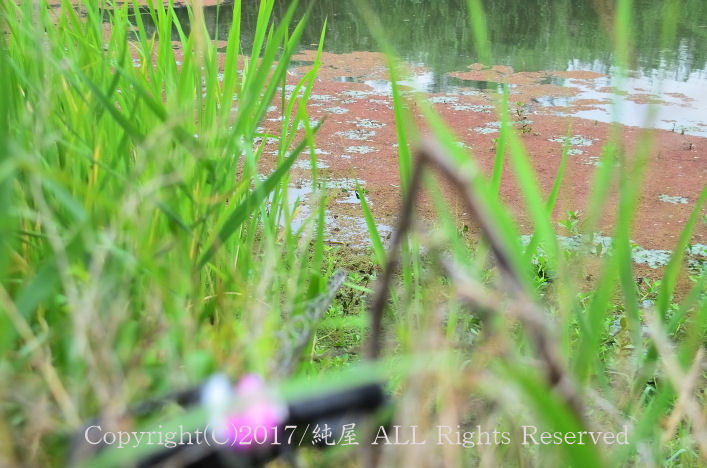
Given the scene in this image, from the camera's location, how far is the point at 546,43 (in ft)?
18.5

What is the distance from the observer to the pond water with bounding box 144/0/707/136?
4055mm

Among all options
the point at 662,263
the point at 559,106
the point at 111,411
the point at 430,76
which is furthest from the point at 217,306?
the point at 430,76

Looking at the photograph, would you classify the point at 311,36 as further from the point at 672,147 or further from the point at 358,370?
the point at 358,370

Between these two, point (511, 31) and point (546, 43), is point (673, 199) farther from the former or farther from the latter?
point (511, 31)

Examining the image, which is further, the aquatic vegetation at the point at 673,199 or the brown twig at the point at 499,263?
the aquatic vegetation at the point at 673,199

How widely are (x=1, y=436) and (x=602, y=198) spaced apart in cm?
47

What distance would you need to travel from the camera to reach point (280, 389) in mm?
→ 324

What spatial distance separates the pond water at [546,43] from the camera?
4055 mm

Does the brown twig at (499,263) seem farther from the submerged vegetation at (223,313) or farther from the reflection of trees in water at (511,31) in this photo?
the reflection of trees in water at (511,31)

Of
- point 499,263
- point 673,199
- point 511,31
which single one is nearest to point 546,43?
point 511,31

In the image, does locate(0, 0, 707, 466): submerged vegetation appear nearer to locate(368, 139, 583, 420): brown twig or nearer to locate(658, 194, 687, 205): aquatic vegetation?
locate(368, 139, 583, 420): brown twig

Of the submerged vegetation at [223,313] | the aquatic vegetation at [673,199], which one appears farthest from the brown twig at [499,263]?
the aquatic vegetation at [673,199]

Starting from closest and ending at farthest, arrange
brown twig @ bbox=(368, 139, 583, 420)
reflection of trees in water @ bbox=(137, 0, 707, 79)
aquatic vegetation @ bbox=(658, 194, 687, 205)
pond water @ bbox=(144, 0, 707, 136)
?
brown twig @ bbox=(368, 139, 583, 420) → aquatic vegetation @ bbox=(658, 194, 687, 205) → pond water @ bbox=(144, 0, 707, 136) → reflection of trees in water @ bbox=(137, 0, 707, 79)

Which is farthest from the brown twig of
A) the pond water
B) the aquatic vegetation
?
the pond water
